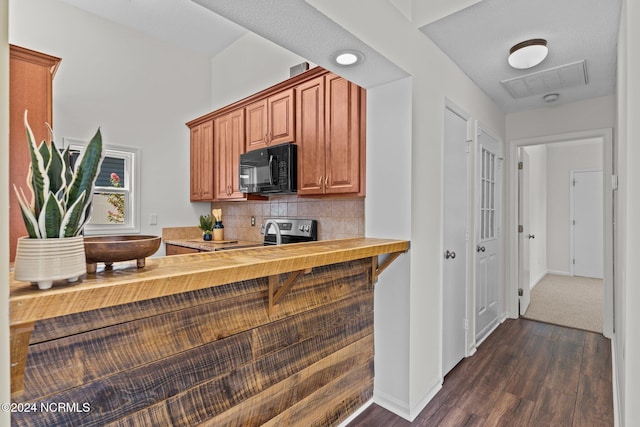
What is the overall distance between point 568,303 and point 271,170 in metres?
4.12

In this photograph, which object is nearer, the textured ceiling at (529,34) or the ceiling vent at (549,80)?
the textured ceiling at (529,34)

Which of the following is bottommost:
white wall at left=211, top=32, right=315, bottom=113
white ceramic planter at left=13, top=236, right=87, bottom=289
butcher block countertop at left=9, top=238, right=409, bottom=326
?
butcher block countertop at left=9, top=238, right=409, bottom=326

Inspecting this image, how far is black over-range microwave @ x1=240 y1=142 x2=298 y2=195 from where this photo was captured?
2.64 m

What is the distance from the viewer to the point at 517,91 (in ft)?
9.77

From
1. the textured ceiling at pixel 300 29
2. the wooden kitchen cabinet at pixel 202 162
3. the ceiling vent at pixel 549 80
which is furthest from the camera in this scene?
the wooden kitchen cabinet at pixel 202 162

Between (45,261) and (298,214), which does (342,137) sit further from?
(45,261)

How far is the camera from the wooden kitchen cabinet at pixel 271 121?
2.70 metres

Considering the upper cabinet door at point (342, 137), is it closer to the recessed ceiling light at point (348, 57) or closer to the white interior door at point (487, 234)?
the recessed ceiling light at point (348, 57)

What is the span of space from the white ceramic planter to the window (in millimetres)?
3038

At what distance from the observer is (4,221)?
0.68 metres

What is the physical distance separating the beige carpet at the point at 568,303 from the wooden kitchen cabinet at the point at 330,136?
2.93 meters

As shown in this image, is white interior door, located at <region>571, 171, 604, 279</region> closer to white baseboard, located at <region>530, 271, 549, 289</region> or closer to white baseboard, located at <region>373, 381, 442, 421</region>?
white baseboard, located at <region>530, 271, 549, 289</region>

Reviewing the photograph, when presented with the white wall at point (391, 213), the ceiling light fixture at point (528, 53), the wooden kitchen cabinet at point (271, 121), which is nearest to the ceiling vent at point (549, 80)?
the ceiling light fixture at point (528, 53)

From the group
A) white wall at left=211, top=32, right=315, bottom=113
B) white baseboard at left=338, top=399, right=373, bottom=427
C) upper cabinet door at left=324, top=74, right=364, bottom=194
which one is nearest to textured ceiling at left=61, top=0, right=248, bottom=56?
white wall at left=211, top=32, right=315, bottom=113
